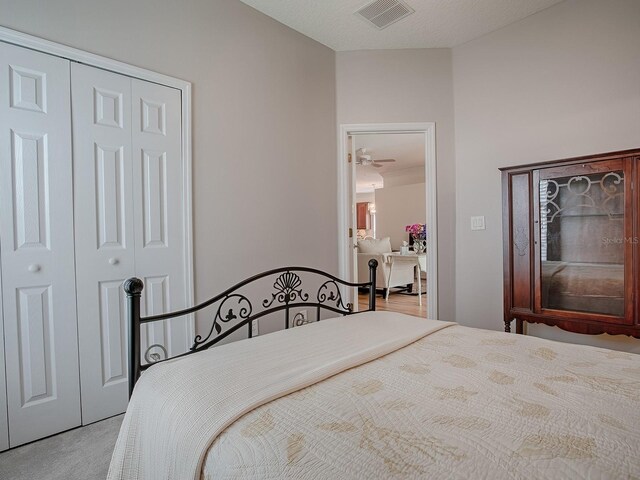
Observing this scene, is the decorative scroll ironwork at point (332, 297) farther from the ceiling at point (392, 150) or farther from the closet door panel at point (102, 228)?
the ceiling at point (392, 150)

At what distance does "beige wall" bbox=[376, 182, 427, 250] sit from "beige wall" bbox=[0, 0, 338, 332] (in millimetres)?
4907

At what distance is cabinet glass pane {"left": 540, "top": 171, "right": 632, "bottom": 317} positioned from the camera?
2.26 metres

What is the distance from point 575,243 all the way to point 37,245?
3175 mm

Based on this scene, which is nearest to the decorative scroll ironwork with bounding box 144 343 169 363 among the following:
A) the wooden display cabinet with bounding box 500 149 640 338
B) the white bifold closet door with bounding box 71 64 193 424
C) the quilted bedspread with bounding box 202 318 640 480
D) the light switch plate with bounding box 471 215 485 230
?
the white bifold closet door with bounding box 71 64 193 424

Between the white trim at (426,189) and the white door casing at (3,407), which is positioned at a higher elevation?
the white trim at (426,189)

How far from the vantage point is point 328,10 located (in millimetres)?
2791

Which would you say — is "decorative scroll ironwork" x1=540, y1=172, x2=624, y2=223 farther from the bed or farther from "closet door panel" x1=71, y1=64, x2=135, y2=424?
"closet door panel" x1=71, y1=64, x2=135, y2=424

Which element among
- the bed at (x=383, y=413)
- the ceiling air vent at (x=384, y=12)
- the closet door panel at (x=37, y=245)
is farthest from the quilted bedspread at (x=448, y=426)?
the ceiling air vent at (x=384, y=12)

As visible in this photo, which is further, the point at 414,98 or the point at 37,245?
the point at 414,98

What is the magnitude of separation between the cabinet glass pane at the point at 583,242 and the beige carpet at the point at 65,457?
2.75 m

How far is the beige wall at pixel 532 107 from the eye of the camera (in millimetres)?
2502

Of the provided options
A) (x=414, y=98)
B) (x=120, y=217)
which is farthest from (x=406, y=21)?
(x=120, y=217)

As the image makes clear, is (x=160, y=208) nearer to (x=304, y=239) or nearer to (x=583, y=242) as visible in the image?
(x=304, y=239)

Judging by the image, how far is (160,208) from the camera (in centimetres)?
230
